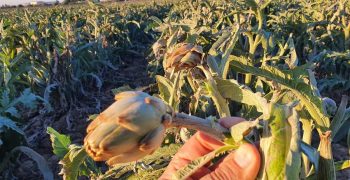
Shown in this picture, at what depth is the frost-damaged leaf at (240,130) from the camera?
89 centimetres

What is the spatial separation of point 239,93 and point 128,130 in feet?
1.58

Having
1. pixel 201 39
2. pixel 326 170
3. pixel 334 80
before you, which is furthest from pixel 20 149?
pixel 334 80

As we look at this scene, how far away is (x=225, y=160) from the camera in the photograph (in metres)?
1.06

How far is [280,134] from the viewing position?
917 mm

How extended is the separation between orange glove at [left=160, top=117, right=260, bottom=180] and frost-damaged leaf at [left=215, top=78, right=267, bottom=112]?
0.09 meters

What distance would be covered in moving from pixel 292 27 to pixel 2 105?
11.7ft

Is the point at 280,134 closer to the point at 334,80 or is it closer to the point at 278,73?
the point at 278,73

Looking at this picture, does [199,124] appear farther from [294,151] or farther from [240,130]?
[294,151]

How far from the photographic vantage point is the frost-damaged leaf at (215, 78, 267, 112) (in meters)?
1.10

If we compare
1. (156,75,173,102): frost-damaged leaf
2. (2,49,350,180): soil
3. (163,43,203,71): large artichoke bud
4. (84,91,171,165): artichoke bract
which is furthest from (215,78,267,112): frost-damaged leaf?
(2,49,350,180): soil

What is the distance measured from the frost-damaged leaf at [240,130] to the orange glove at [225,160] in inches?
1.8

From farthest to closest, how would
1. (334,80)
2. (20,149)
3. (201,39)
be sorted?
(334,80) → (201,39) → (20,149)

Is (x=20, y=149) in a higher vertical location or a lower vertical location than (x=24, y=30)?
lower

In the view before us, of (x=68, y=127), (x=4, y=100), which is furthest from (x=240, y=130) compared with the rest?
(x=68, y=127)
